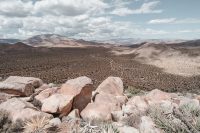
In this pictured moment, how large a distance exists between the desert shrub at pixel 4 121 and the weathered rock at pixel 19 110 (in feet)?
0.47

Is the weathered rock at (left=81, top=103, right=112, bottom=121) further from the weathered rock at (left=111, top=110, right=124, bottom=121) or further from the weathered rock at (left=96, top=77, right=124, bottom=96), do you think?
the weathered rock at (left=96, top=77, right=124, bottom=96)

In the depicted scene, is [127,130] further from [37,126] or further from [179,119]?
[37,126]

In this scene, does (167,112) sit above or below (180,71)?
above

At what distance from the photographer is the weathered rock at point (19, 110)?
27.2 feet

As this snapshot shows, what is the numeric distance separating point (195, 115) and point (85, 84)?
15.2ft

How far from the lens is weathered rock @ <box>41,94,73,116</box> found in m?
9.31

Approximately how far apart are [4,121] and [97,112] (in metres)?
3.10

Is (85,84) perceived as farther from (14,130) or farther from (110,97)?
(14,130)

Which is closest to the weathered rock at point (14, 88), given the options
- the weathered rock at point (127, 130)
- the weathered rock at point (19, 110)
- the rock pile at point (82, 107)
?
the rock pile at point (82, 107)

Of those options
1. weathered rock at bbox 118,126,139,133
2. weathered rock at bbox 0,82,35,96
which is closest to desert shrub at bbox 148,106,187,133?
weathered rock at bbox 118,126,139,133

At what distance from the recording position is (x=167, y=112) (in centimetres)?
738

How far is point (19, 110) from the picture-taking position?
28.3 feet

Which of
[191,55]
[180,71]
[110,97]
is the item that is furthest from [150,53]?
[110,97]

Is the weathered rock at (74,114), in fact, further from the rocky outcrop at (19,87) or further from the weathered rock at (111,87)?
the weathered rock at (111,87)
